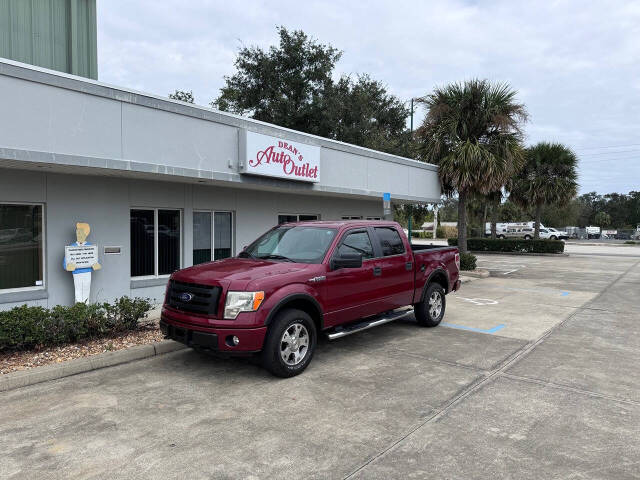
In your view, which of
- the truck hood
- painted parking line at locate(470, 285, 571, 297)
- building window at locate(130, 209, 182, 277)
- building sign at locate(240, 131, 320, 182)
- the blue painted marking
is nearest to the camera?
the truck hood

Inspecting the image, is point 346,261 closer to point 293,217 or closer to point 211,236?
point 211,236

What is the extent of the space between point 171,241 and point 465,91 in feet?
42.9

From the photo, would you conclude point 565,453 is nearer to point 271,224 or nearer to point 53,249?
point 53,249

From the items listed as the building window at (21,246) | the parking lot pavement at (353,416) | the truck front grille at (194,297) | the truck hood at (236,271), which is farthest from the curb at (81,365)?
the building window at (21,246)

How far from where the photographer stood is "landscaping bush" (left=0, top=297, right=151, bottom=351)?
5836 millimetres

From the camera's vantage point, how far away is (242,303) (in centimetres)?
518

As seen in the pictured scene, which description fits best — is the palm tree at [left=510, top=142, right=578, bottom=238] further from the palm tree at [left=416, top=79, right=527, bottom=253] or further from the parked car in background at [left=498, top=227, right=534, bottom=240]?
the parked car in background at [left=498, top=227, right=534, bottom=240]

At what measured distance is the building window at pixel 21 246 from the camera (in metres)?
7.83

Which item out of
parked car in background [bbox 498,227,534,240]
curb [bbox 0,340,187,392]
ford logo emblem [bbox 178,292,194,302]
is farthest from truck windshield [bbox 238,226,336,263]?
parked car in background [bbox 498,227,534,240]

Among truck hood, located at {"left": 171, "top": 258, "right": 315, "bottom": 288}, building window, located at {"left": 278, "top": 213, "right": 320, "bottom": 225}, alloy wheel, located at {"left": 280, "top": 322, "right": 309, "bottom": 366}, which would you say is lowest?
alloy wheel, located at {"left": 280, "top": 322, "right": 309, "bottom": 366}

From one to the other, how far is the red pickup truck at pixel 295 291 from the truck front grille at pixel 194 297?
12 millimetres

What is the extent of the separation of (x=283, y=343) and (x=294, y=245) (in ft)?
5.29

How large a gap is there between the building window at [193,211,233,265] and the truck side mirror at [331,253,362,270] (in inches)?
227

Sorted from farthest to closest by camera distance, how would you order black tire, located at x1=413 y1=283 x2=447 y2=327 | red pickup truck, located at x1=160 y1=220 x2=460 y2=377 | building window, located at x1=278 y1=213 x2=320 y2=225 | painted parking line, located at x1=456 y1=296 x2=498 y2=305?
building window, located at x1=278 y1=213 x2=320 y2=225
painted parking line, located at x1=456 y1=296 x2=498 y2=305
black tire, located at x1=413 y1=283 x2=447 y2=327
red pickup truck, located at x1=160 y1=220 x2=460 y2=377
